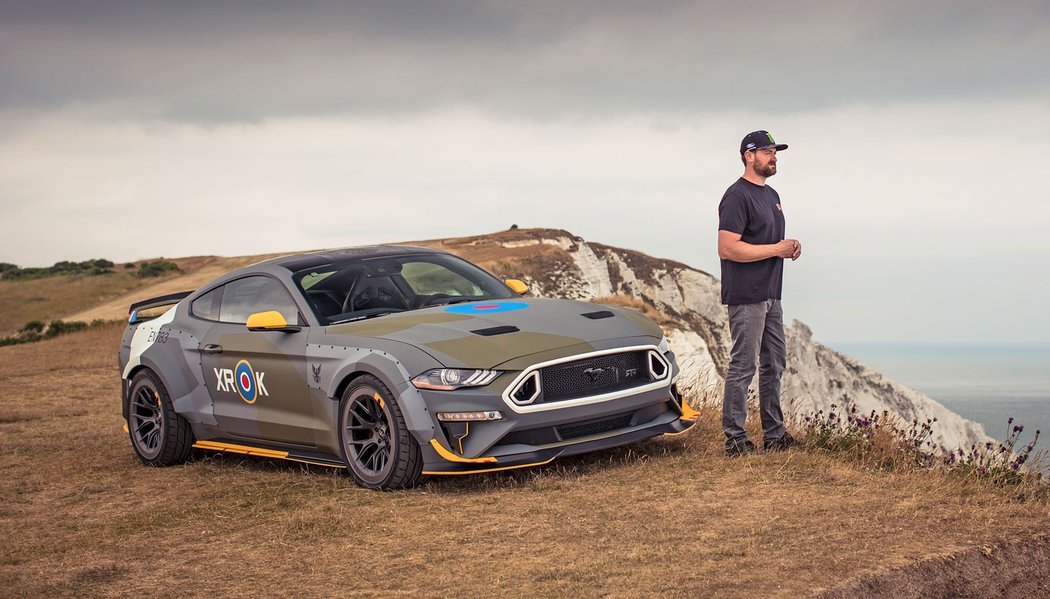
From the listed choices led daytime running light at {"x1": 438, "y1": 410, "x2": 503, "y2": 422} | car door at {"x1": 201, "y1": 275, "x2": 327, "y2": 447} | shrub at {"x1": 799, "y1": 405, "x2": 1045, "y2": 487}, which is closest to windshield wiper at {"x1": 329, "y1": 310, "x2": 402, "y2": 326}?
car door at {"x1": 201, "y1": 275, "x2": 327, "y2": 447}

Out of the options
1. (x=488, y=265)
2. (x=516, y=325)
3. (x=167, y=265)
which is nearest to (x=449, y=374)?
(x=516, y=325)

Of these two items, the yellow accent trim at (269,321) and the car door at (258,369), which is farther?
the car door at (258,369)

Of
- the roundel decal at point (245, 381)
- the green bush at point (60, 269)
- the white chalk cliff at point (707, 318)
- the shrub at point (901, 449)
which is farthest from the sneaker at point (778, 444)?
the green bush at point (60, 269)

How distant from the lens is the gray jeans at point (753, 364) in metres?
8.52

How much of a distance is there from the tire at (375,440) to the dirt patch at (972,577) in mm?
3261

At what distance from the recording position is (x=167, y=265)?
251ft

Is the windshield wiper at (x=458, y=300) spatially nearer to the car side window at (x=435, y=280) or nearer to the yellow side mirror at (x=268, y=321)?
the car side window at (x=435, y=280)

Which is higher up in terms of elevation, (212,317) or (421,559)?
(212,317)

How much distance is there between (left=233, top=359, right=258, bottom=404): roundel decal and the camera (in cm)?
902

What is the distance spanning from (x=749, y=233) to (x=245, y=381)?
4.06 metres

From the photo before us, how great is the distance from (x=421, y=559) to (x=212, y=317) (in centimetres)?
416

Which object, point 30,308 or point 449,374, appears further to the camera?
point 30,308

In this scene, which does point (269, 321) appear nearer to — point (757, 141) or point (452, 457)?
point (452, 457)

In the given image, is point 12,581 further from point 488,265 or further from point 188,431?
point 488,265
